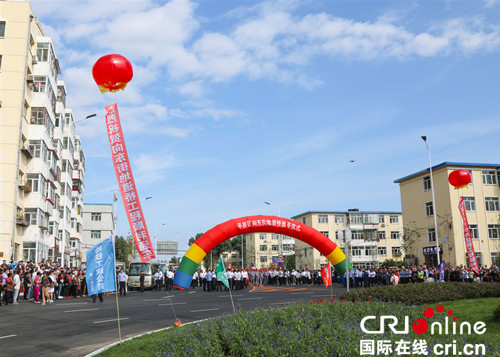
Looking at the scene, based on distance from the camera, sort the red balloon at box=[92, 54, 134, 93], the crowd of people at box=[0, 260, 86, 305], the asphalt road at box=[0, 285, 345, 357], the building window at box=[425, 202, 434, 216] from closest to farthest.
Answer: the asphalt road at box=[0, 285, 345, 357] < the red balloon at box=[92, 54, 134, 93] < the crowd of people at box=[0, 260, 86, 305] < the building window at box=[425, 202, 434, 216]

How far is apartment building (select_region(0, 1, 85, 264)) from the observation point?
34.4 m

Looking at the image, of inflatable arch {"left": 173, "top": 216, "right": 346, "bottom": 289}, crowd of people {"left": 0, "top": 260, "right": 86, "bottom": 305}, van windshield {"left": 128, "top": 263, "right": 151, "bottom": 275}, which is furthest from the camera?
van windshield {"left": 128, "top": 263, "right": 151, "bottom": 275}

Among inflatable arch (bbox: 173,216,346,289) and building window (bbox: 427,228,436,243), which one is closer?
inflatable arch (bbox: 173,216,346,289)

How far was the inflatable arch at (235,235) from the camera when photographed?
18594 mm

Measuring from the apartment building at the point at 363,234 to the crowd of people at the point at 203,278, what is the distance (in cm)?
3071

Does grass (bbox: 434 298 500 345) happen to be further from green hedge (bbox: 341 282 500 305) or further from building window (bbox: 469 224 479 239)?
building window (bbox: 469 224 479 239)

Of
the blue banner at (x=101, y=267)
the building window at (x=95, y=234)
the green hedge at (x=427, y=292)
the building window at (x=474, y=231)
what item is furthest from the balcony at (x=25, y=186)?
the building window at (x=95, y=234)

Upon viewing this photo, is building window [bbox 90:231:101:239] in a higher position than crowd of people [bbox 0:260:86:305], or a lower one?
higher

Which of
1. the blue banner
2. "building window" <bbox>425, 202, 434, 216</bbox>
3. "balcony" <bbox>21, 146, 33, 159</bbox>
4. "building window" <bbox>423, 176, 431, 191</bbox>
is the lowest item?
the blue banner

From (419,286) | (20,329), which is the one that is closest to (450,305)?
(419,286)

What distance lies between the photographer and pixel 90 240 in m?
84.2

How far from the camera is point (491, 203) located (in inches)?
1982

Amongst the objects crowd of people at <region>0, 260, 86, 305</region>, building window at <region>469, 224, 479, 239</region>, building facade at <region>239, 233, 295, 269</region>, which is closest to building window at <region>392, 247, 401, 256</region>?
building facade at <region>239, 233, 295, 269</region>

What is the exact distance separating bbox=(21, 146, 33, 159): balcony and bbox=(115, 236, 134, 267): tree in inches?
1694
